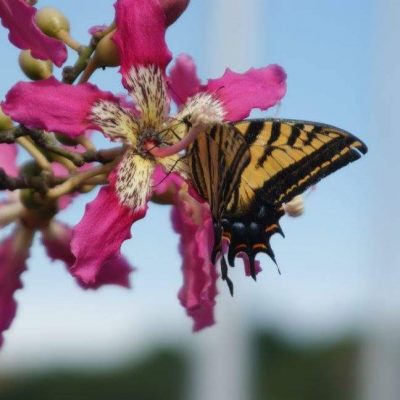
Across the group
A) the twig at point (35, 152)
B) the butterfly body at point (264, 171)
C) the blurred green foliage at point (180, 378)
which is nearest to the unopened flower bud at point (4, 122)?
the twig at point (35, 152)

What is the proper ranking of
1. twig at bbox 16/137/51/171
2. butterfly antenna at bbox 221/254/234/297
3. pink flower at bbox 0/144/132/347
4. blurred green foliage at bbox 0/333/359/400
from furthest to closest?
blurred green foliage at bbox 0/333/359/400 → pink flower at bbox 0/144/132/347 → twig at bbox 16/137/51/171 → butterfly antenna at bbox 221/254/234/297

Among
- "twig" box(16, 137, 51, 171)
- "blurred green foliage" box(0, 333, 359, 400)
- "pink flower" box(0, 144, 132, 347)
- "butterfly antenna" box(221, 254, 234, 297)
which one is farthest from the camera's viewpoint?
"blurred green foliage" box(0, 333, 359, 400)

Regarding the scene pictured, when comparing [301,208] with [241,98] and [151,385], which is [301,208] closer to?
[241,98]

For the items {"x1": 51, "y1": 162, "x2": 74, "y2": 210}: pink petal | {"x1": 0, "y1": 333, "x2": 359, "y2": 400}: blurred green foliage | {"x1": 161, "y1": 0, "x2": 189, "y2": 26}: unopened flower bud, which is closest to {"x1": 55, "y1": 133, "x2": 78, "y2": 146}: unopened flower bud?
{"x1": 51, "y1": 162, "x2": 74, "y2": 210}: pink petal

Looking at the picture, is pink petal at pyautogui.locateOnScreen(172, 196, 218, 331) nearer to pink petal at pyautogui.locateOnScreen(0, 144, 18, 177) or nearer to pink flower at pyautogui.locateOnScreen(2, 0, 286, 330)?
pink flower at pyautogui.locateOnScreen(2, 0, 286, 330)

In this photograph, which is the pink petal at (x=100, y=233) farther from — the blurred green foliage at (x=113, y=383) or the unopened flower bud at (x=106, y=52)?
the blurred green foliage at (x=113, y=383)

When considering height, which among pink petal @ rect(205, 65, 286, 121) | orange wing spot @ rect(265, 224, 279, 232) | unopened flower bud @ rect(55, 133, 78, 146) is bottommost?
orange wing spot @ rect(265, 224, 279, 232)

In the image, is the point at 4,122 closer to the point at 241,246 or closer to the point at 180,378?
the point at 241,246
